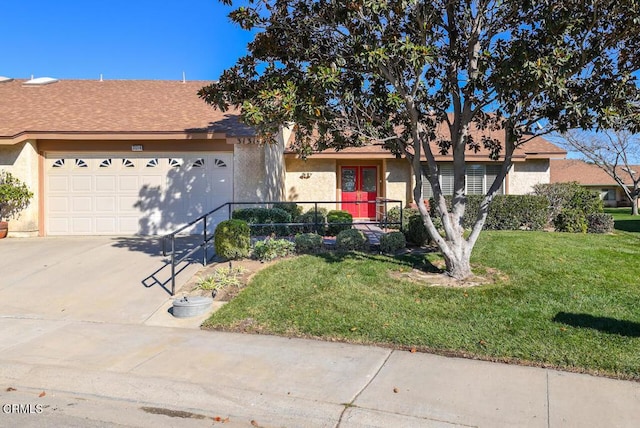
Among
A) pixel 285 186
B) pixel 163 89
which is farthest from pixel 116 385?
pixel 163 89

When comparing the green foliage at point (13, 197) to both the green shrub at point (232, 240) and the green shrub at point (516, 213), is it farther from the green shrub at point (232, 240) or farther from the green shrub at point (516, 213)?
the green shrub at point (516, 213)

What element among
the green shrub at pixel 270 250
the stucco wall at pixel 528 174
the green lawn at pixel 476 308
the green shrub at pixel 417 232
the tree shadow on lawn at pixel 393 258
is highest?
the stucco wall at pixel 528 174

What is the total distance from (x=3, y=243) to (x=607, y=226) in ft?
53.4

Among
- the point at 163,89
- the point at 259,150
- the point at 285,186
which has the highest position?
the point at 163,89

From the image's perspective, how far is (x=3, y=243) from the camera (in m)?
11.0

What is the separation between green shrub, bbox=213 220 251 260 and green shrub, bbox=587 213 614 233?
32.8ft

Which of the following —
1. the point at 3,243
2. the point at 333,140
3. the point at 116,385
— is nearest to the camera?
the point at 116,385

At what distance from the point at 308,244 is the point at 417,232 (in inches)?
99.3

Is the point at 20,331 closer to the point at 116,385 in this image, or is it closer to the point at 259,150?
the point at 116,385

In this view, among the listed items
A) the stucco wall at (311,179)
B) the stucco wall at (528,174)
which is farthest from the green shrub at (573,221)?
the stucco wall at (311,179)

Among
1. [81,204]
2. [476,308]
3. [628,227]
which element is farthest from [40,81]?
[628,227]

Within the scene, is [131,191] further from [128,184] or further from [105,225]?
[105,225]

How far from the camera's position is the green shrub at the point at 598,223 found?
12.6m

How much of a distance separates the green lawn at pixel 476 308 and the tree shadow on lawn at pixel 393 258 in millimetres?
39
